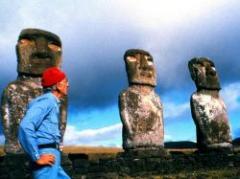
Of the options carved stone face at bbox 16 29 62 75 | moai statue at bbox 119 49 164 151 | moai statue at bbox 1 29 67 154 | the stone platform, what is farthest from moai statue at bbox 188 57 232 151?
carved stone face at bbox 16 29 62 75

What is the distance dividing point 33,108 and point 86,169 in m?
5.78

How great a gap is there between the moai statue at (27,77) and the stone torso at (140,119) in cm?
186

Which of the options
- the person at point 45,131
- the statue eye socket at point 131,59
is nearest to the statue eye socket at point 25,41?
the statue eye socket at point 131,59

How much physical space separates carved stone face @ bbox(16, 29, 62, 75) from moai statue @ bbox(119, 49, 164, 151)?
7.12ft

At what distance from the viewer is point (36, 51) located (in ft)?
33.4

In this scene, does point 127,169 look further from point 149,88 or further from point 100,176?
point 149,88

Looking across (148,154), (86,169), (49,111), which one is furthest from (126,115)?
(49,111)

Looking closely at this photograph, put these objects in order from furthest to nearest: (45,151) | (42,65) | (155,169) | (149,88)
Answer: (149,88)
(155,169)
(42,65)
(45,151)

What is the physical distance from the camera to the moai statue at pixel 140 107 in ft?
37.8

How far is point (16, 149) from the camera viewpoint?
9477 millimetres

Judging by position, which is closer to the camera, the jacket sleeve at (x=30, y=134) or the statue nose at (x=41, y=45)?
the jacket sleeve at (x=30, y=134)

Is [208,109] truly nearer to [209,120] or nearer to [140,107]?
[209,120]

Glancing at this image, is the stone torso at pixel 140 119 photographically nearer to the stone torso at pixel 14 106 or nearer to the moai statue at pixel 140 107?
the moai statue at pixel 140 107

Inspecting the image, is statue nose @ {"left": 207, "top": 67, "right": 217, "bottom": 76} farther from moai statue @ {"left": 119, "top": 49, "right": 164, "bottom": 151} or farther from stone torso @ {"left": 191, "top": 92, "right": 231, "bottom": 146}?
moai statue @ {"left": 119, "top": 49, "right": 164, "bottom": 151}
